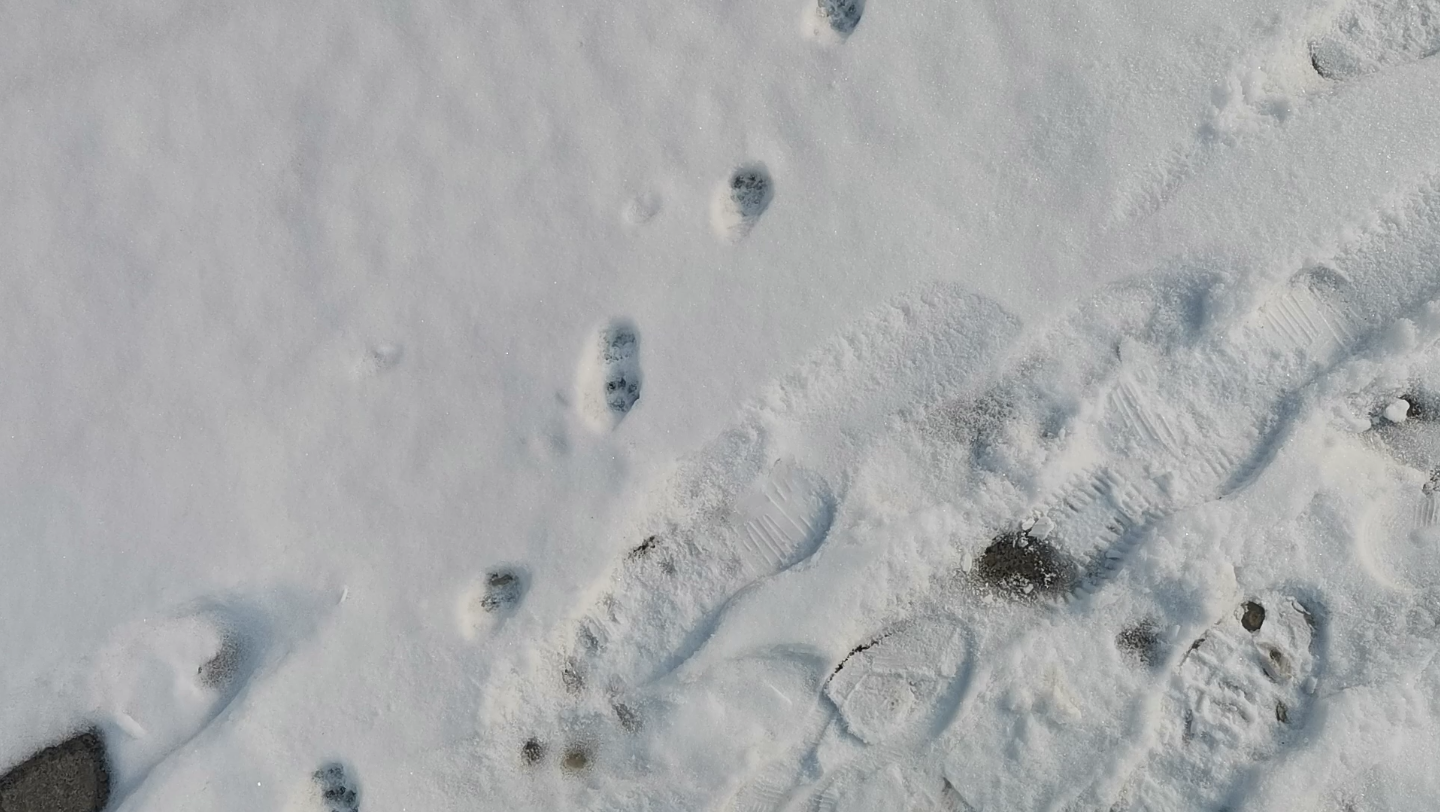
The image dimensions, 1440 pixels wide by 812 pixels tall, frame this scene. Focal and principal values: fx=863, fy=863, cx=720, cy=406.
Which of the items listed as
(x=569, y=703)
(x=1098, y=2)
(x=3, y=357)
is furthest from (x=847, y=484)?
(x=3, y=357)

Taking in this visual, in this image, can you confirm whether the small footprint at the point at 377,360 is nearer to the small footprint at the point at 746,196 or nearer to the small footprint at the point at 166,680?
the small footprint at the point at 166,680

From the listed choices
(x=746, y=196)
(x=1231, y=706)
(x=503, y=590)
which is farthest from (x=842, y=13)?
(x=1231, y=706)

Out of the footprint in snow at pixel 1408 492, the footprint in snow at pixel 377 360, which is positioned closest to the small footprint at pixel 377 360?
the footprint in snow at pixel 377 360

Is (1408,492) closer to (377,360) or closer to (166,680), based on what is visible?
(377,360)

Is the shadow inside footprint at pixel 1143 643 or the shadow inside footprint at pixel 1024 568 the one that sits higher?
the shadow inside footprint at pixel 1024 568

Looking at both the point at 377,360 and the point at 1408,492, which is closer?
the point at 1408,492
